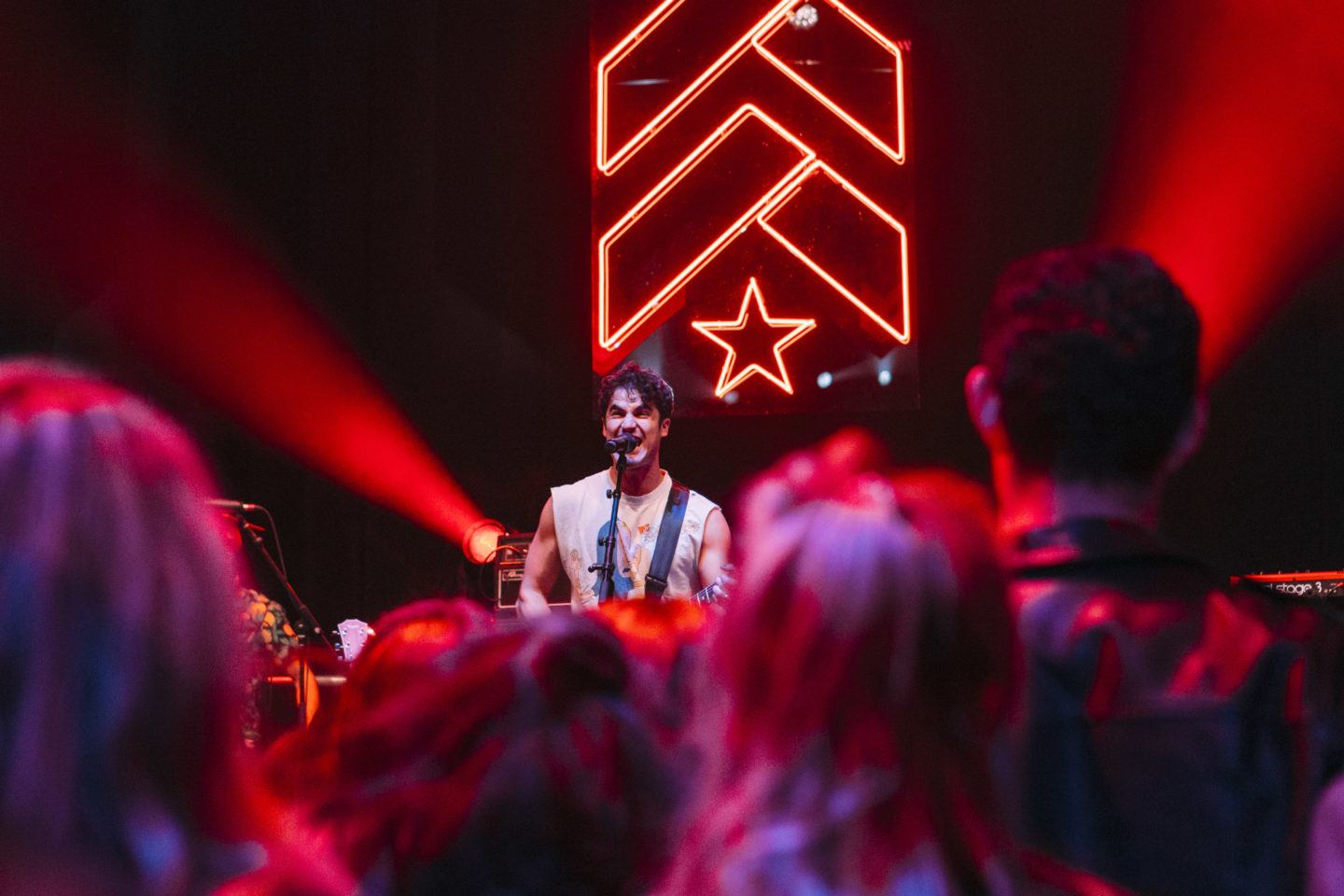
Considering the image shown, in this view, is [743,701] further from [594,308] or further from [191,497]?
[594,308]

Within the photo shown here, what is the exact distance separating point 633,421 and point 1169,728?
378cm

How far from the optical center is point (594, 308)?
692 centimetres

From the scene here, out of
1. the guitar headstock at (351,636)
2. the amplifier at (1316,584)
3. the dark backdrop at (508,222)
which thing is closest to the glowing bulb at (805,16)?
the dark backdrop at (508,222)

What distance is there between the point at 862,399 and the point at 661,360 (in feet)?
3.70

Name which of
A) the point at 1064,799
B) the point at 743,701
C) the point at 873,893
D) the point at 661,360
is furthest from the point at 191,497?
the point at 661,360

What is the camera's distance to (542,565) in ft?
17.1

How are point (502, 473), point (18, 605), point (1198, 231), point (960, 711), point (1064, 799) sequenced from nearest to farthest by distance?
point (18, 605), point (960, 711), point (1064, 799), point (1198, 231), point (502, 473)

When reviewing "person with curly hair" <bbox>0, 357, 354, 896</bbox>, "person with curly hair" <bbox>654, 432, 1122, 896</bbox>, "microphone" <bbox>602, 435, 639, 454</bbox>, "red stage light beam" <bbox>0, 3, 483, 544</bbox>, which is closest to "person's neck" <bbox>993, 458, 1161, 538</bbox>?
"person with curly hair" <bbox>654, 432, 1122, 896</bbox>

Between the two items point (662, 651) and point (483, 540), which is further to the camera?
point (483, 540)

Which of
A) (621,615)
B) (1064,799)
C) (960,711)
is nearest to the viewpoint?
(960,711)

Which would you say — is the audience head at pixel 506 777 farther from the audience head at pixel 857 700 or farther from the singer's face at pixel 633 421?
the singer's face at pixel 633 421

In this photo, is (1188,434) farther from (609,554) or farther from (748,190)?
(748,190)

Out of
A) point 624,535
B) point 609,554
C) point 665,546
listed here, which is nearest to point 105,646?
point 609,554

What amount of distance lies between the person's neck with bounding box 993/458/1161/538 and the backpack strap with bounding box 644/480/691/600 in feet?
11.2
